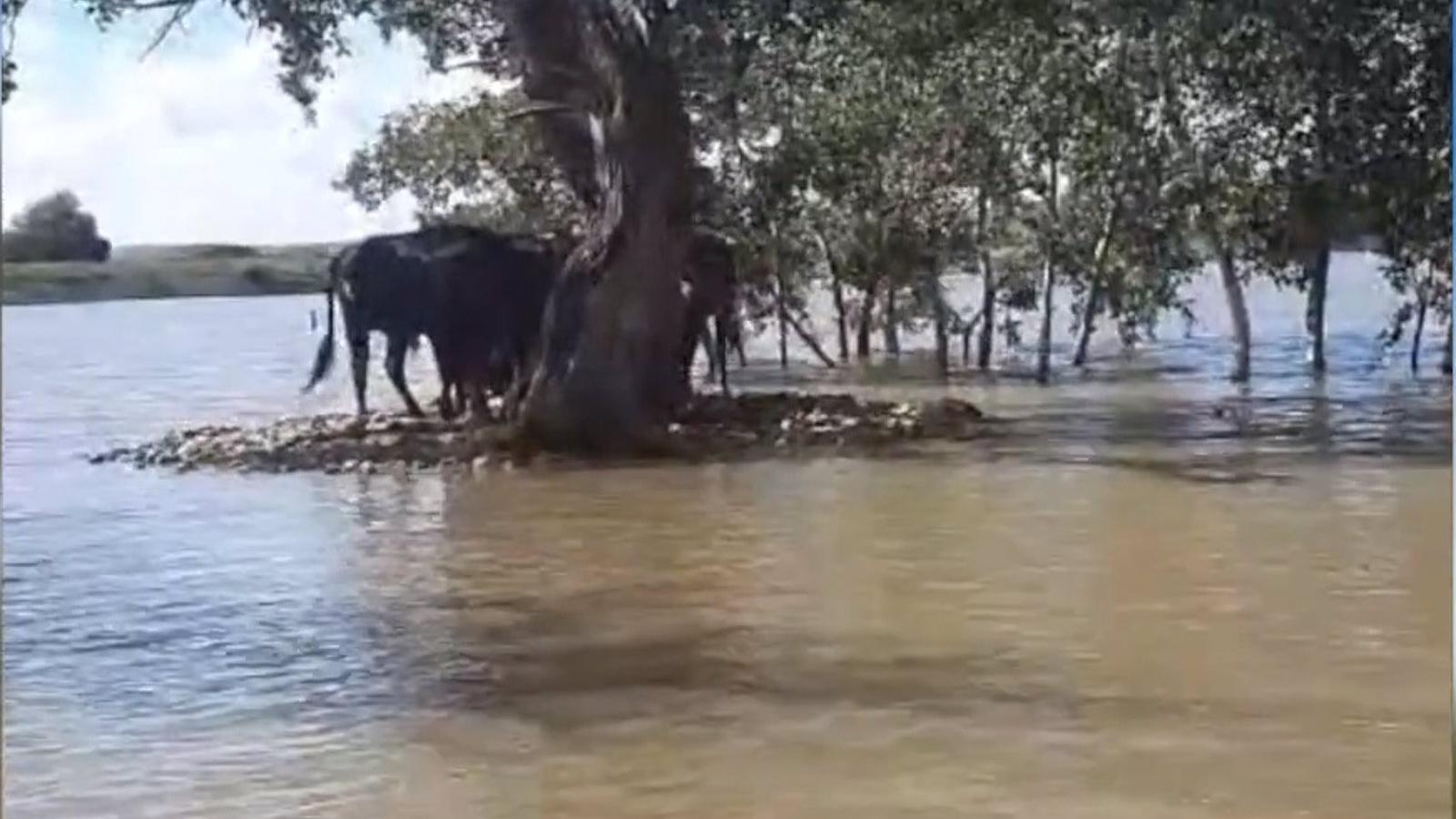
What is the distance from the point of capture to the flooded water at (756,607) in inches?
70.6

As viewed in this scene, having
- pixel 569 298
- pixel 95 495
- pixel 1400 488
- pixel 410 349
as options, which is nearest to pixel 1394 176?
pixel 1400 488

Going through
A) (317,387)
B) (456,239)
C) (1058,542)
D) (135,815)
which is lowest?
(135,815)

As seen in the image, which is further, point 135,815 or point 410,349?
point 410,349

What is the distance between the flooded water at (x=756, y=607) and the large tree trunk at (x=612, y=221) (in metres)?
0.07

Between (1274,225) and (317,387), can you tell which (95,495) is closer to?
(317,387)

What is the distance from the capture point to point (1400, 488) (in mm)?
2004

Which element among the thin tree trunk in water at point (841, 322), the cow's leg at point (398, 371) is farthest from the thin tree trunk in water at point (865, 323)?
the cow's leg at point (398, 371)

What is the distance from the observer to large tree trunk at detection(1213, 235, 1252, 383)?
1.98m

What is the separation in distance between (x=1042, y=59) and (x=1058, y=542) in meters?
0.45

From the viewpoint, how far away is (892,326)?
197cm

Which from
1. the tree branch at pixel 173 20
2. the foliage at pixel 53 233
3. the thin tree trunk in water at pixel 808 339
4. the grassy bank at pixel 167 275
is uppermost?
the tree branch at pixel 173 20

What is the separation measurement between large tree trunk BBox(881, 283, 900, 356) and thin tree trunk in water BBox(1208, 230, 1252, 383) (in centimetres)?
31

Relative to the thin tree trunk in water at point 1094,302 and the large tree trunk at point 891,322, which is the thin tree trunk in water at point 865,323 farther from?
the thin tree trunk in water at point 1094,302

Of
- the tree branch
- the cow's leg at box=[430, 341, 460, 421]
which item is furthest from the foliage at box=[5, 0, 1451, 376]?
the tree branch
